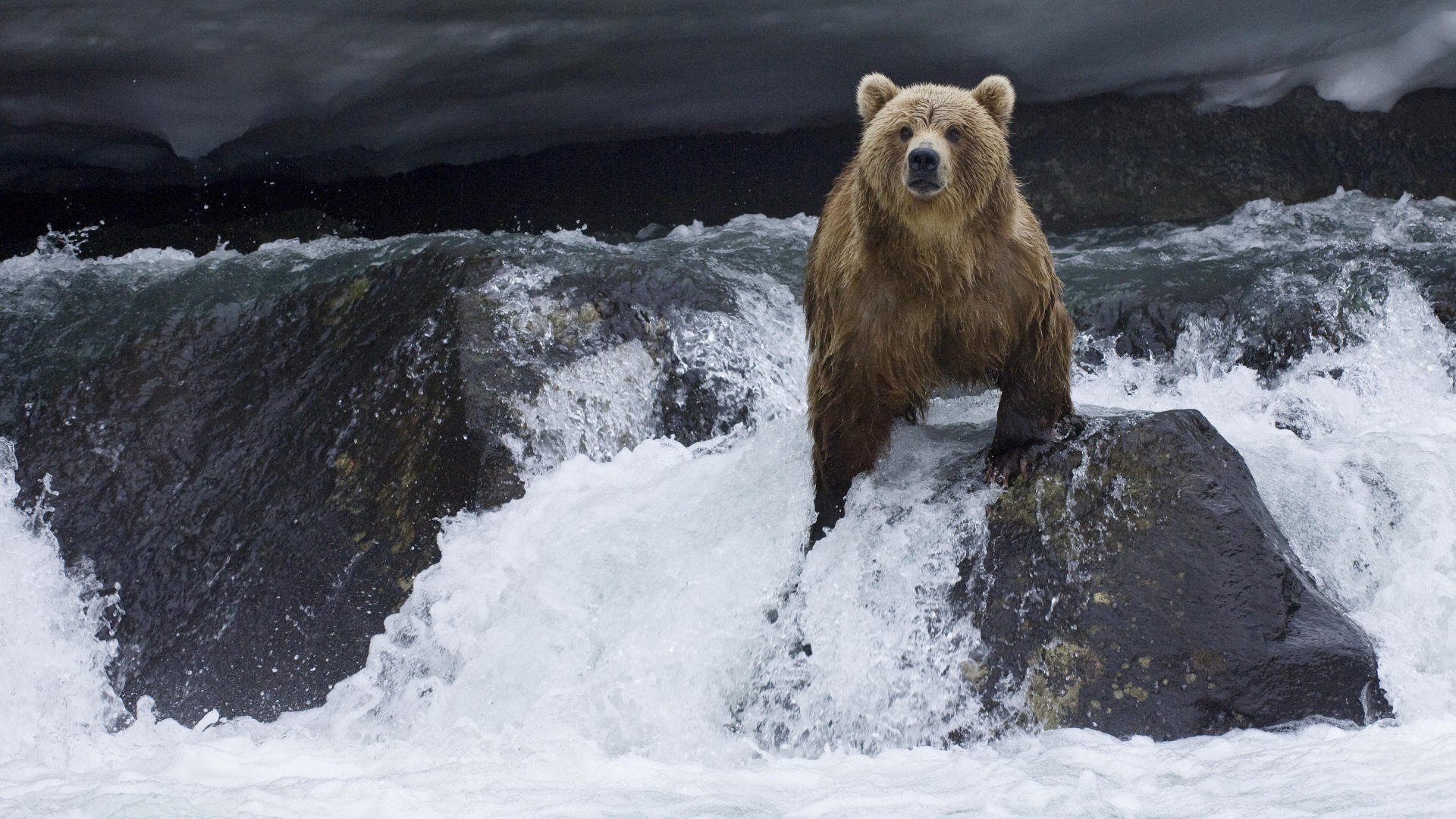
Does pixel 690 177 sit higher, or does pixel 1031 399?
pixel 690 177

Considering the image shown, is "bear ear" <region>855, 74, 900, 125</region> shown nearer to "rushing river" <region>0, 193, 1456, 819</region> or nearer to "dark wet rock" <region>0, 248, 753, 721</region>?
"rushing river" <region>0, 193, 1456, 819</region>

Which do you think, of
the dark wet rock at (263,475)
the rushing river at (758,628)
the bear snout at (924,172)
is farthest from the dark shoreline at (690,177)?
the bear snout at (924,172)

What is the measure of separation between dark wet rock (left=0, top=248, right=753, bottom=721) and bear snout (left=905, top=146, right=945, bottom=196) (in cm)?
209

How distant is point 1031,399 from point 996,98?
0.94 m

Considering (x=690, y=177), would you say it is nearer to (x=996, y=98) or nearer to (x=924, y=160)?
(x=996, y=98)

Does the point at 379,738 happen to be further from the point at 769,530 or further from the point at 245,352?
the point at 245,352

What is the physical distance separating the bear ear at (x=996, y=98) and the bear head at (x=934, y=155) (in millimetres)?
76

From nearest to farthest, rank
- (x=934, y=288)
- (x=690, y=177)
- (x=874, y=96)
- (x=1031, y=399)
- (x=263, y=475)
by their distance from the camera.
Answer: (x=934, y=288)
(x=1031, y=399)
(x=874, y=96)
(x=263, y=475)
(x=690, y=177)

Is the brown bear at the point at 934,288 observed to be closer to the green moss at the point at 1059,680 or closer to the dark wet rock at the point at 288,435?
the green moss at the point at 1059,680

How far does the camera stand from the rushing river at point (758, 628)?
3215 mm

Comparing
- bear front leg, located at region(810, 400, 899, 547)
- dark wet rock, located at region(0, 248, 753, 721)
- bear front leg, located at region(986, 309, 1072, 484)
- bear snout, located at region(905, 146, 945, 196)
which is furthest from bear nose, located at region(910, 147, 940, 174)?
dark wet rock, located at region(0, 248, 753, 721)

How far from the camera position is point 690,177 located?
9.27 meters

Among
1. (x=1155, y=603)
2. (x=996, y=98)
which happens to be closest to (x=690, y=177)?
(x=996, y=98)

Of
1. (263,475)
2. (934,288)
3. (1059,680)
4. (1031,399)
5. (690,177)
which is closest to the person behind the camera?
(1059,680)
